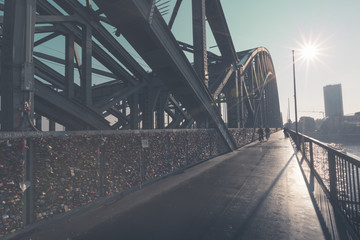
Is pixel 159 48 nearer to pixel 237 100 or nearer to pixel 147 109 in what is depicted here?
pixel 147 109

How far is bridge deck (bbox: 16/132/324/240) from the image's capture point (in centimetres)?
326

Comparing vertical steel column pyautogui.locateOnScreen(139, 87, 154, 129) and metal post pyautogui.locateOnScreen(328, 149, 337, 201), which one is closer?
metal post pyautogui.locateOnScreen(328, 149, 337, 201)

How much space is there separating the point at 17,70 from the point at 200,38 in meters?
9.52

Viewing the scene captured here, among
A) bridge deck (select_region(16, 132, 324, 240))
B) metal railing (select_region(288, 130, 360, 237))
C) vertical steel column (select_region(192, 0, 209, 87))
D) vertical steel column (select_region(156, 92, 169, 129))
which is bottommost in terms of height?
bridge deck (select_region(16, 132, 324, 240))

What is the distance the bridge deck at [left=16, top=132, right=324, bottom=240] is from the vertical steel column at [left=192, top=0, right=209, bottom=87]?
24.1ft

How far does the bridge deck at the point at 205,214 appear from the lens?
3.26 metres

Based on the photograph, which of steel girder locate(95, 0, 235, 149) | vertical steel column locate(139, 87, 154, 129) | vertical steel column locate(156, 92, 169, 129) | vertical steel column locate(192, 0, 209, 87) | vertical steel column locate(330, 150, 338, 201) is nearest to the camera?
vertical steel column locate(330, 150, 338, 201)

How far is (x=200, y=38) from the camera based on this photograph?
1151cm

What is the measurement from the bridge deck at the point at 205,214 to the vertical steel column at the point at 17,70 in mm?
2385

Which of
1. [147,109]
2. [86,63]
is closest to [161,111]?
[147,109]

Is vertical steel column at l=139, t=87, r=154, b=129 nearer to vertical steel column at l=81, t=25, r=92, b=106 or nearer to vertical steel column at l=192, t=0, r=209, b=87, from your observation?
vertical steel column at l=192, t=0, r=209, b=87

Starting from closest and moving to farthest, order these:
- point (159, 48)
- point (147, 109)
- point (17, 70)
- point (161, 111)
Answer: point (17, 70), point (159, 48), point (147, 109), point (161, 111)

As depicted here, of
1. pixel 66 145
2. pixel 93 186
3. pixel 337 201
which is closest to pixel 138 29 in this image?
pixel 66 145

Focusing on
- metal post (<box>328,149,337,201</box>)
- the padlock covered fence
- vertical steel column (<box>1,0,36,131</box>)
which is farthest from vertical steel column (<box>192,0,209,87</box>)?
vertical steel column (<box>1,0,36,131</box>)
